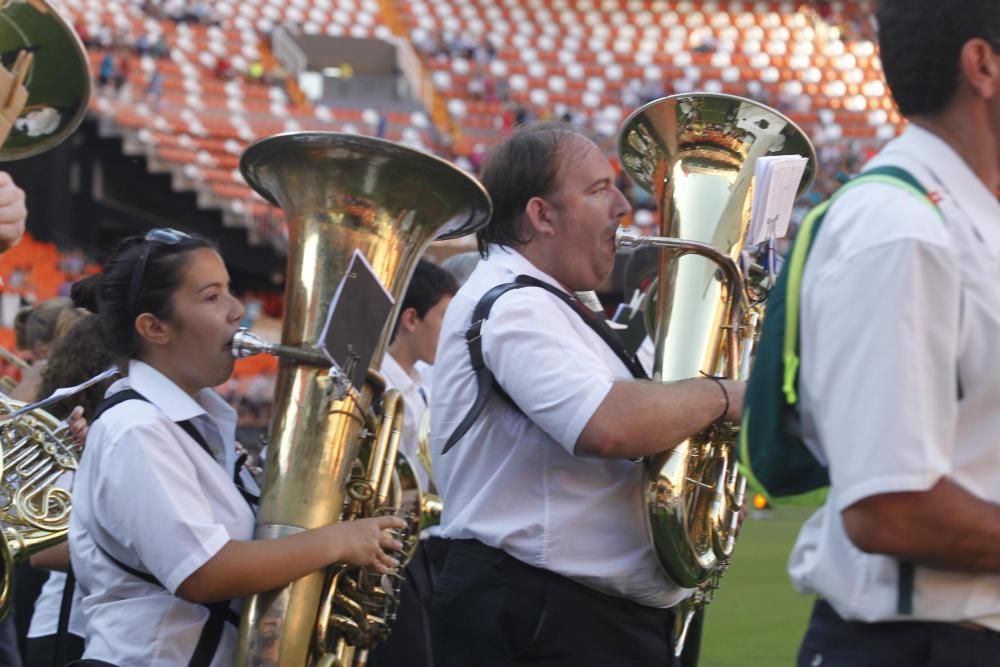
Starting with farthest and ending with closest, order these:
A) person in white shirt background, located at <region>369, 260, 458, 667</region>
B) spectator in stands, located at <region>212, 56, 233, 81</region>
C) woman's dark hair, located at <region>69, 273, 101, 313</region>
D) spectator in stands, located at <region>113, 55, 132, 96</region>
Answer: spectator in stands, located at <region>212, 56, 233, 81</region>, spectator in stands, located at <region>113, 55, 132, 96</region>, person in white shirt background, located at <region>369, 260, 458, 667</region>, woman's dark hair, located at <region>69, 273, 101, 313</region>

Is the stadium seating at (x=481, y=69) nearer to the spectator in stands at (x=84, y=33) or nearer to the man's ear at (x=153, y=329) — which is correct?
the spectator in stands at (x=84, y=33)

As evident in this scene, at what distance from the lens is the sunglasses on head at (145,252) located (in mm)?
2904

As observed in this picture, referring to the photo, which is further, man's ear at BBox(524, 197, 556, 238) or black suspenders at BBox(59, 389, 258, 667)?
man's ear at BBox(524, 197, 556, 238)

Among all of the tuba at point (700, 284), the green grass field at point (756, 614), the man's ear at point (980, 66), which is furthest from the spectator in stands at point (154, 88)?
the man's ear at point (980, 66)

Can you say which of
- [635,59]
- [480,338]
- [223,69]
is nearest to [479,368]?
[480,338]

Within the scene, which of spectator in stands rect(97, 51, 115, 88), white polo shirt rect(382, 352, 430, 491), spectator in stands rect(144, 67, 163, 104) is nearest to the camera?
white polo shirt rect(382, 352, 430, 491)

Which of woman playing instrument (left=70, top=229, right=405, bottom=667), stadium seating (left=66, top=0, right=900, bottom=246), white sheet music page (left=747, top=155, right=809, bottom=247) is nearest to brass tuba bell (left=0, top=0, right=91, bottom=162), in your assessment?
woman playing instrument (left=70, top=229, right=405, bottom=667)

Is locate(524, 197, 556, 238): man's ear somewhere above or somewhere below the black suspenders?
above

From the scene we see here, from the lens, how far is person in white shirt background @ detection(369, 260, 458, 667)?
425 centimetres

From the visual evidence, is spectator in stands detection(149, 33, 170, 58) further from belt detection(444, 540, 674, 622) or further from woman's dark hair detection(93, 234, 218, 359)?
belt detection(444, 540, 674, 622)

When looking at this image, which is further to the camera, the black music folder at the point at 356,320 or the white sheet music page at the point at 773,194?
the white sheet music page at the point at 773,194

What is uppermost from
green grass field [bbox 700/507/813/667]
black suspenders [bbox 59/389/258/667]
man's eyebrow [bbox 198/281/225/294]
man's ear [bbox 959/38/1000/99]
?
man's ear [bbox 959/38/1000/99]

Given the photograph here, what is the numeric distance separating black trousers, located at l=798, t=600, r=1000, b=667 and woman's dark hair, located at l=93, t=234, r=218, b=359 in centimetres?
164

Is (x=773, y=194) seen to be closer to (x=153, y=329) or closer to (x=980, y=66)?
(x=980, y=66)
